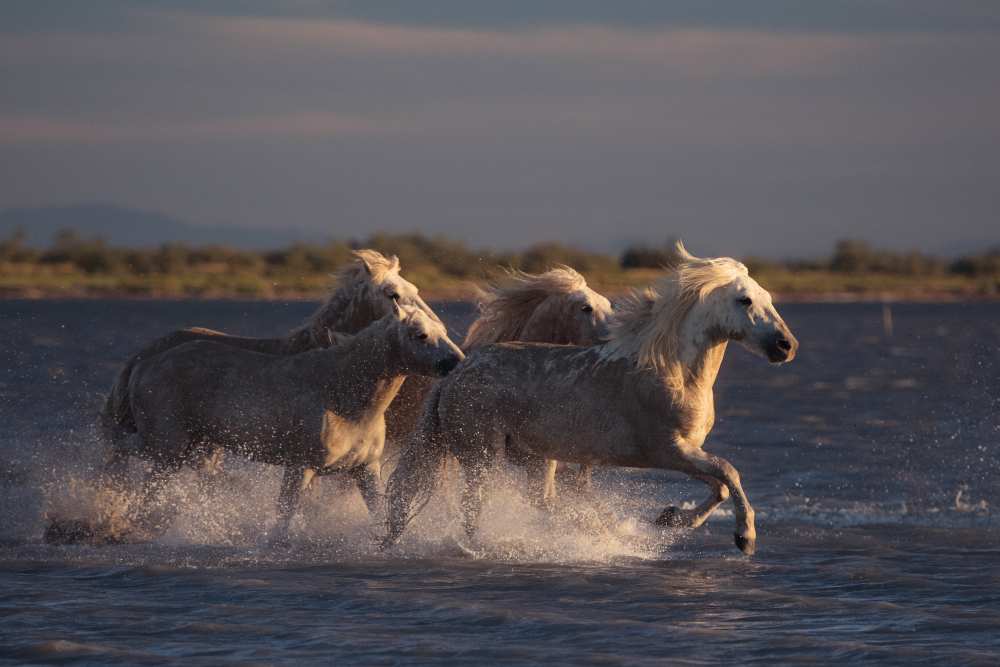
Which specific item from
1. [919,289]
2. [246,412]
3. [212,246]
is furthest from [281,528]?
[919,289]

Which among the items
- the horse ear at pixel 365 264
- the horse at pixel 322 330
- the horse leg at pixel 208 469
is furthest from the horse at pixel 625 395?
the horse leg at pixel 208 469

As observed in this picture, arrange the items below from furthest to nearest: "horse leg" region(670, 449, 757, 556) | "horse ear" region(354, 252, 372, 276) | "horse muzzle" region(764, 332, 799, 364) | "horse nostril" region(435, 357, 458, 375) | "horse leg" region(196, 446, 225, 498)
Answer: "horse leg" region(196, 446, 225, 498)
"horse ear" region(354, 252, 372, 276)
"horse nostril" region(435, 357, 458, 375)
"horse leg" region(670, 449, 757, 556)
"horse muzzle" region(764, 332, 799, 364)

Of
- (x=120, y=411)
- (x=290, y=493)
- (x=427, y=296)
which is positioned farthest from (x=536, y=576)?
(x=427, y=296)

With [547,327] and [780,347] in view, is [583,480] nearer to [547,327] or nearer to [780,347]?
[547,327]

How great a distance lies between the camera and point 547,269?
12.2 m

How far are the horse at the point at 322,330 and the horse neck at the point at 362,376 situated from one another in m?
0.26

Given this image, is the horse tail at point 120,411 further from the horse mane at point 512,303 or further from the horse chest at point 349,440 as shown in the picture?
the horse mane at point 512,303

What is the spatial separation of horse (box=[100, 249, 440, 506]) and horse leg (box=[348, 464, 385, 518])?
0.05ft

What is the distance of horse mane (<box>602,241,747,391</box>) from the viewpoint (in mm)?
10047

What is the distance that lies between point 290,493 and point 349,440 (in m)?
0.56

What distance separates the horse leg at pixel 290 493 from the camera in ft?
35.4

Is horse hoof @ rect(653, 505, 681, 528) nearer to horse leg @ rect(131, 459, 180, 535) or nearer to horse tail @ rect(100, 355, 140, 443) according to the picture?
horse leg @ rect(131, 459, 180, 535)

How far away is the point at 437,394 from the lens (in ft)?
35.2

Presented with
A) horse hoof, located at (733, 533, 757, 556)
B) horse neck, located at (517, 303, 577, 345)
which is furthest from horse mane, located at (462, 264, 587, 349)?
horse hoof, located at (733, 533, 757, 556)
